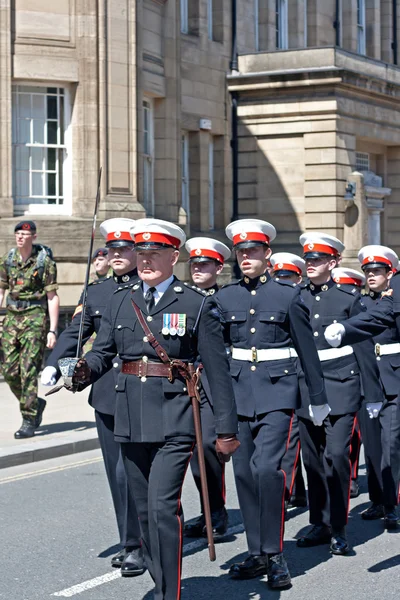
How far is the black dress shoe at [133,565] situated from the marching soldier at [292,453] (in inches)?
35.8

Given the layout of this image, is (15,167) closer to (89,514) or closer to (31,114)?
(31,114)

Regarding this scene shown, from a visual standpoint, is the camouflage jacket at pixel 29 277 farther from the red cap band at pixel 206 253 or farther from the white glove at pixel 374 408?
the white glove at pixel 374 408

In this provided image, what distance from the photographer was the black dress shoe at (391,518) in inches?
336

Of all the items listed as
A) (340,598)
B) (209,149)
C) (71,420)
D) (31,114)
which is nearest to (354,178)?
(209,149)

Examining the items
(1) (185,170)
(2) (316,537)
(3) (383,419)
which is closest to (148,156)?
(1) (185,170)

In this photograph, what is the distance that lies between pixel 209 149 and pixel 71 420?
47.3 ft

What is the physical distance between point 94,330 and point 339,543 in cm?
200

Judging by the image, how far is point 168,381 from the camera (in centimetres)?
622

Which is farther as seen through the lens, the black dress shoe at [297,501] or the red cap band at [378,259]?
the black dress shoe at [297,501]

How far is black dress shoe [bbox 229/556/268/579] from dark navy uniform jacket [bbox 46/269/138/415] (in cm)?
114

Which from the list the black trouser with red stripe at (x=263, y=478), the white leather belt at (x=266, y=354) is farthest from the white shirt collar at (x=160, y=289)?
the black trouser with red stripe at (x=263, y=478)

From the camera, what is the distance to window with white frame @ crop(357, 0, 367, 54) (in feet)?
107

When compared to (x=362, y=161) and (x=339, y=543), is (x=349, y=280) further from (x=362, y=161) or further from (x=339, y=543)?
(x=362, y=161)

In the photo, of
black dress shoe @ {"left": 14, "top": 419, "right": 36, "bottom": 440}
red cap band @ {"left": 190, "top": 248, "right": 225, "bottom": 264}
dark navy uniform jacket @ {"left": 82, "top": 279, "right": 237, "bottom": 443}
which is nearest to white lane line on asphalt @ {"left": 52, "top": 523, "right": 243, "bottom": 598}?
dark navy uniform jacket @ {"left": 82, "top": 279, "right": 237, "bottom": 443}
